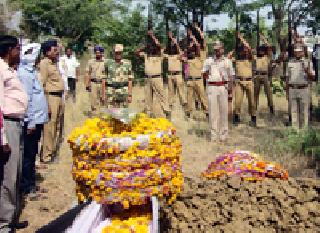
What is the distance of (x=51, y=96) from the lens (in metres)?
7.20

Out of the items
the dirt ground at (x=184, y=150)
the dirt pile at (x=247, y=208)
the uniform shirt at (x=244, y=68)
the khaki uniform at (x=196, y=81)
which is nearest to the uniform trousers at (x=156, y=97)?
the dirt ground at (x=184, y=150)

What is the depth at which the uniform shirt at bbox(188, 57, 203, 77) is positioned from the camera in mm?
11484

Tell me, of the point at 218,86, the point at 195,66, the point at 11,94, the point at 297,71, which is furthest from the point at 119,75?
the point at 195,66

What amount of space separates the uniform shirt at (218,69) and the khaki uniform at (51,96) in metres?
2.49

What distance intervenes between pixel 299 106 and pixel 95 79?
494 cm

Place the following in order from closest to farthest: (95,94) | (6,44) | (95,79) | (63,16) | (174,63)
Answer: (6,44) < (95,79) < (95,94) < (174,63) < (63,16)

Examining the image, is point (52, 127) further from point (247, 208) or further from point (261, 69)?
point (261, 69)

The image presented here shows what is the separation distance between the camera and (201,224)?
12.5 feet

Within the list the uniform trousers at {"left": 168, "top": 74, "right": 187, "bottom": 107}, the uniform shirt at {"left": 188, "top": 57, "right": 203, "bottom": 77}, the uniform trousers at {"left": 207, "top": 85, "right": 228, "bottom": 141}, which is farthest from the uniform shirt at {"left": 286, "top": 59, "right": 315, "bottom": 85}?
the uniform trousers at {"left": 168, "top": 74, "right": 187, "bottom": 107}

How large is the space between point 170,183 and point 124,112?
64 cm

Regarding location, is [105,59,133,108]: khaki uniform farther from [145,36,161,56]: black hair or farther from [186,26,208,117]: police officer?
[186,26,208,117]: police officer

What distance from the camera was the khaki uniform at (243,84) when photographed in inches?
434

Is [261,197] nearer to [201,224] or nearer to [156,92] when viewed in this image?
[201,224]

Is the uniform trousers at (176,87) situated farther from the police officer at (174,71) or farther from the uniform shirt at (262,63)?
the uniform shirt at (262,63)
